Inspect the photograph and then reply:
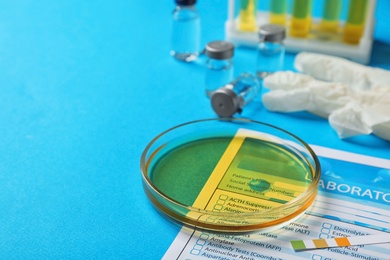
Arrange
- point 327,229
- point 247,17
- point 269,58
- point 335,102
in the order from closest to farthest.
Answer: point 327,229, point 335,102, point 269,58, point 247,17

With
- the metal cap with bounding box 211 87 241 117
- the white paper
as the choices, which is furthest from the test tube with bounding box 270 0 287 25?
the white paper

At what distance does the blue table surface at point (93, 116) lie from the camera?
2.45 ft

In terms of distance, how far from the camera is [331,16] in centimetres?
117

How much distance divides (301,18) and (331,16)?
0.06 metres

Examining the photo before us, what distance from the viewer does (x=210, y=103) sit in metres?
1.01

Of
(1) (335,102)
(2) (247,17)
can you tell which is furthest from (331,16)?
(1) (335,102)

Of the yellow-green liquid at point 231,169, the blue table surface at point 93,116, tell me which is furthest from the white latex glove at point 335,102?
the yellow-green liquid at point 231,169

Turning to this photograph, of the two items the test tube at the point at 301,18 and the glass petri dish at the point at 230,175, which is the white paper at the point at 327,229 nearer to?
the glass petri dish at the point at 230,175

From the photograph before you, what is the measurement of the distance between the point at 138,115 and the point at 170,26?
370 mm

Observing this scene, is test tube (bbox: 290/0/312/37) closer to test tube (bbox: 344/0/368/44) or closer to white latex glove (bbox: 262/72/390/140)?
test tube (bbox: 344/0/368/44)

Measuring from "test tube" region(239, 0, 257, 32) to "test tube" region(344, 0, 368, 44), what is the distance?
184 millimetres

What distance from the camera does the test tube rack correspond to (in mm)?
1127

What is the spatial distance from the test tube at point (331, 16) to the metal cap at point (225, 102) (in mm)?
323

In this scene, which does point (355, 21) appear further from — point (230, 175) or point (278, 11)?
point (230, 175)
